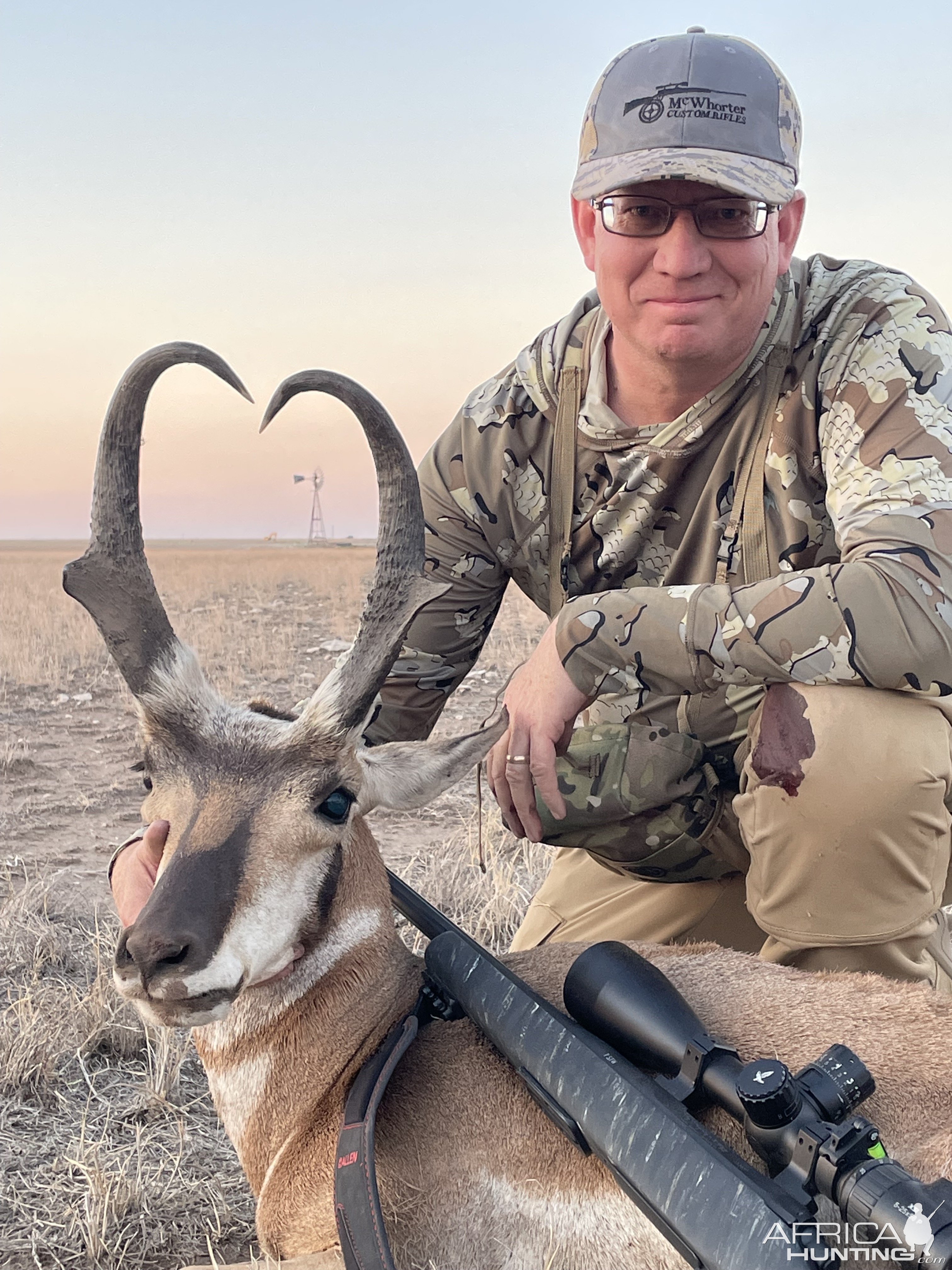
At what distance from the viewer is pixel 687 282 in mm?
4477

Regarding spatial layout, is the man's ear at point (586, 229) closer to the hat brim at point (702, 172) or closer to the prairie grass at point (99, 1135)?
the hat brim at point (702, 172)

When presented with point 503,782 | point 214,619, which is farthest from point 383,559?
point 214,619

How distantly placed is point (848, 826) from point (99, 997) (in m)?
3.16

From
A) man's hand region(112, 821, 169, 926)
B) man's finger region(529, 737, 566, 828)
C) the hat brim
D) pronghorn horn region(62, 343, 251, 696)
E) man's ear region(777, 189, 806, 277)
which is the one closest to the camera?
man's hand region(112, 821, 169, 926)

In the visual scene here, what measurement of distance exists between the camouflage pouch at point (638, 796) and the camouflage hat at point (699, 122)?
2.21 metres

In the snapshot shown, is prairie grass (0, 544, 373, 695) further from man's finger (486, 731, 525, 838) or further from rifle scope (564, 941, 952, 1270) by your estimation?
rifle scope (564, 941, 952, 1270)

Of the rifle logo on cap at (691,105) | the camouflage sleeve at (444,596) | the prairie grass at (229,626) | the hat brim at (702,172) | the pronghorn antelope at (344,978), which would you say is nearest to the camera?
the pronghorn antelope at (344,978)

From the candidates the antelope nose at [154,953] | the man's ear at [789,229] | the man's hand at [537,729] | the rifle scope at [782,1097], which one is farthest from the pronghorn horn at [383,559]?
the man's ear at [789,229]

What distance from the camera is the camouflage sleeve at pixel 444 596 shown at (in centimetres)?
525

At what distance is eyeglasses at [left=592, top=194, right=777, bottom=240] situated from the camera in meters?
4.46

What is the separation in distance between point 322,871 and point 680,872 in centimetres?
216

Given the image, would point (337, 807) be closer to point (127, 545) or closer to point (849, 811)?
point (127, 545)

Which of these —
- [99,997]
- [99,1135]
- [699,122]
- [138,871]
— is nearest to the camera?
[138,871]

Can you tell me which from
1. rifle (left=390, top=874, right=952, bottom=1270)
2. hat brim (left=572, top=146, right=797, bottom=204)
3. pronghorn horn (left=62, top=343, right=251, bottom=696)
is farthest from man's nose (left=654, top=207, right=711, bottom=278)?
rifle (left=390, top=874, right=952, bottom=1270)
